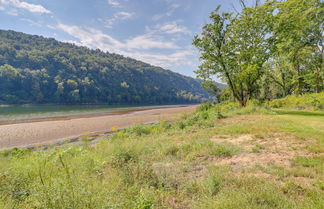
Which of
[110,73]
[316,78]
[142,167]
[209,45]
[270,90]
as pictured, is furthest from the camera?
[110,73]

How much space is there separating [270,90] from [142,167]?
1899 inches

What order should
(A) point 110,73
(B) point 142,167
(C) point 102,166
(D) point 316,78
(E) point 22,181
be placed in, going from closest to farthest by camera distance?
(E) point 22,181 < (B) point 142,167 < (C) point 102,166 < (D) point 316,78 < (A) point 110,73

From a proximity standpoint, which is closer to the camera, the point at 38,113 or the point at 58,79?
the point at 38,113

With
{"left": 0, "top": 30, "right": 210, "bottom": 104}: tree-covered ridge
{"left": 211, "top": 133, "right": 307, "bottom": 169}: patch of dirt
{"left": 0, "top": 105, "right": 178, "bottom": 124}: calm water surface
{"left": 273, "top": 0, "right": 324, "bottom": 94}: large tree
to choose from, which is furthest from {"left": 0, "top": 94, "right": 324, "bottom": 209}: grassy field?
{"left": 0, "top": 30, "right": 210, "bottom": 104}: tree-covered ridge

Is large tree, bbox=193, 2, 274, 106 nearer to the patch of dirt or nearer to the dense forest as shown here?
the dense forest

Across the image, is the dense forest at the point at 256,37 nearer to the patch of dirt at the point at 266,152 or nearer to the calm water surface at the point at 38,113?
the patch of dirt at the point at 266,152

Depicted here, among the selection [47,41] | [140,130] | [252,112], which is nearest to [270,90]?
[252,112]

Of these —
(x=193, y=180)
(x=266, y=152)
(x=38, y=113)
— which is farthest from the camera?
(x=38, y=113)

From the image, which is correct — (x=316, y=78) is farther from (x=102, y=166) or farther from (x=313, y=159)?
(x=102, y=166)

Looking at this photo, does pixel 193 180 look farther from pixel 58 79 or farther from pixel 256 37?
pixel 58 79

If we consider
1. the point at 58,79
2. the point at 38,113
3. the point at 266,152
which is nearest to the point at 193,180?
the point at 266,152

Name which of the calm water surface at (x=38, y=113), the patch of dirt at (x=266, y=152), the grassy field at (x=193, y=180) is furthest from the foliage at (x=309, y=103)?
the calm water surface at (x=38, y=113)

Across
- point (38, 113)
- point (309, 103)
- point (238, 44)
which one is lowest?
point (38, 113)

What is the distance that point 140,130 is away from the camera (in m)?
12.1
